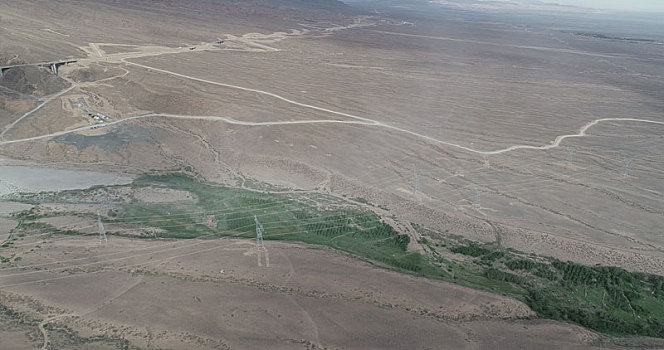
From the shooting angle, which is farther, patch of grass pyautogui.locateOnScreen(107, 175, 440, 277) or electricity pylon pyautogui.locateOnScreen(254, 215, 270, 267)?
patch of grass pyautogui.locateOnScreen(107, 175, 440, 277)

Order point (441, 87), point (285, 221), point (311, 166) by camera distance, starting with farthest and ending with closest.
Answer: point (441, 87) → point (311, 166) → point (285, 221)

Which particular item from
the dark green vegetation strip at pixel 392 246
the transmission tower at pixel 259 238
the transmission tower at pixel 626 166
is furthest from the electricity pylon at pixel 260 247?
the transmission tower at pixel 626 166

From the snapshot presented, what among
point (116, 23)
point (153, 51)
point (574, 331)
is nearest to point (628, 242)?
point (574, 331)

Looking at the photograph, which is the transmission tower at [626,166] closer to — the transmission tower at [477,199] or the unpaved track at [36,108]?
the transmission tower at [477,199]

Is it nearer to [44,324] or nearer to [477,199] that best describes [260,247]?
[44,324]

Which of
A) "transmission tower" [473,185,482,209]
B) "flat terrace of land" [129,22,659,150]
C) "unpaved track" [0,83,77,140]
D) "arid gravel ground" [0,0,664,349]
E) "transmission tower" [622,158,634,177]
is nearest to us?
"arid gravel ground" [0,0,664,349]

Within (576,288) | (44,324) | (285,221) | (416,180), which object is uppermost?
(416,180)

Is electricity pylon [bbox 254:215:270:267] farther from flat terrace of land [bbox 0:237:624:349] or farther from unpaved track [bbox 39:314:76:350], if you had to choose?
unpaved track [bbox 39:314:76:350]

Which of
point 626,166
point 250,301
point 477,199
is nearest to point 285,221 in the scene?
point 250,301

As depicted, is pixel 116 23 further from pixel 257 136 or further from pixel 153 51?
pixel 257 136

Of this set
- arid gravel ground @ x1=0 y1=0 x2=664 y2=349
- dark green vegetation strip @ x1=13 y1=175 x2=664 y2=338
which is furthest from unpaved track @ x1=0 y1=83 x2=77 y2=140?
dark green vegetation strip @ x1=13 y1=175 x2=664 y2=338
